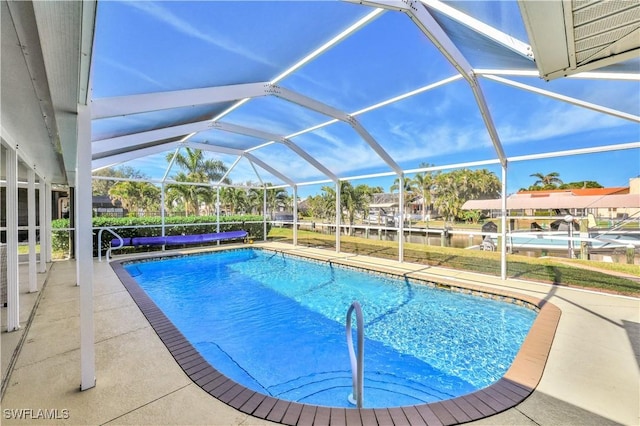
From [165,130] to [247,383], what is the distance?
612cm

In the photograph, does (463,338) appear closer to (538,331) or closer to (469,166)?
(538,331)

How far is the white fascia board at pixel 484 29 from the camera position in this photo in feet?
11.2

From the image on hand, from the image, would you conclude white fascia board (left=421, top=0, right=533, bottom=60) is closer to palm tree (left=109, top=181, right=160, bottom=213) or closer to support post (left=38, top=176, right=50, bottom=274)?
support post (left=38, top=176, right=50, bottom=274)

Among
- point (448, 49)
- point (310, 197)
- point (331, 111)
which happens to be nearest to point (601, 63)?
point (448, 49)

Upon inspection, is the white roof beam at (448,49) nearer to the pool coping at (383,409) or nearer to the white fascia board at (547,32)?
the white fascia board at (547,32)

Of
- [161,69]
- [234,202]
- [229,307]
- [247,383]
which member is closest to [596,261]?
[247,383]

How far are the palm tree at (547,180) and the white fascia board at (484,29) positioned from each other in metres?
4.27

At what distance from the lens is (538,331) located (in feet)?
13.2

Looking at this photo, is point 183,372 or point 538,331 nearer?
point 183,372

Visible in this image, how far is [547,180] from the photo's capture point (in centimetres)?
696

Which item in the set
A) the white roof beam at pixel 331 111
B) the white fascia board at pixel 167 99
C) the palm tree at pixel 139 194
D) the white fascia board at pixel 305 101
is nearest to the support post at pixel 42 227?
the white fascia board at pixel 167 99

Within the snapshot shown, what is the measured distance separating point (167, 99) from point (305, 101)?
288 cm

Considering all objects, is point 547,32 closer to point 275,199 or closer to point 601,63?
point 601,63

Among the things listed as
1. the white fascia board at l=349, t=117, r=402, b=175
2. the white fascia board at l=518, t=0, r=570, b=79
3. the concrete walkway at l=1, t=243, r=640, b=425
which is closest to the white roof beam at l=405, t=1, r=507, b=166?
the white fascia board at l=518, t=0, r=570, b=79
